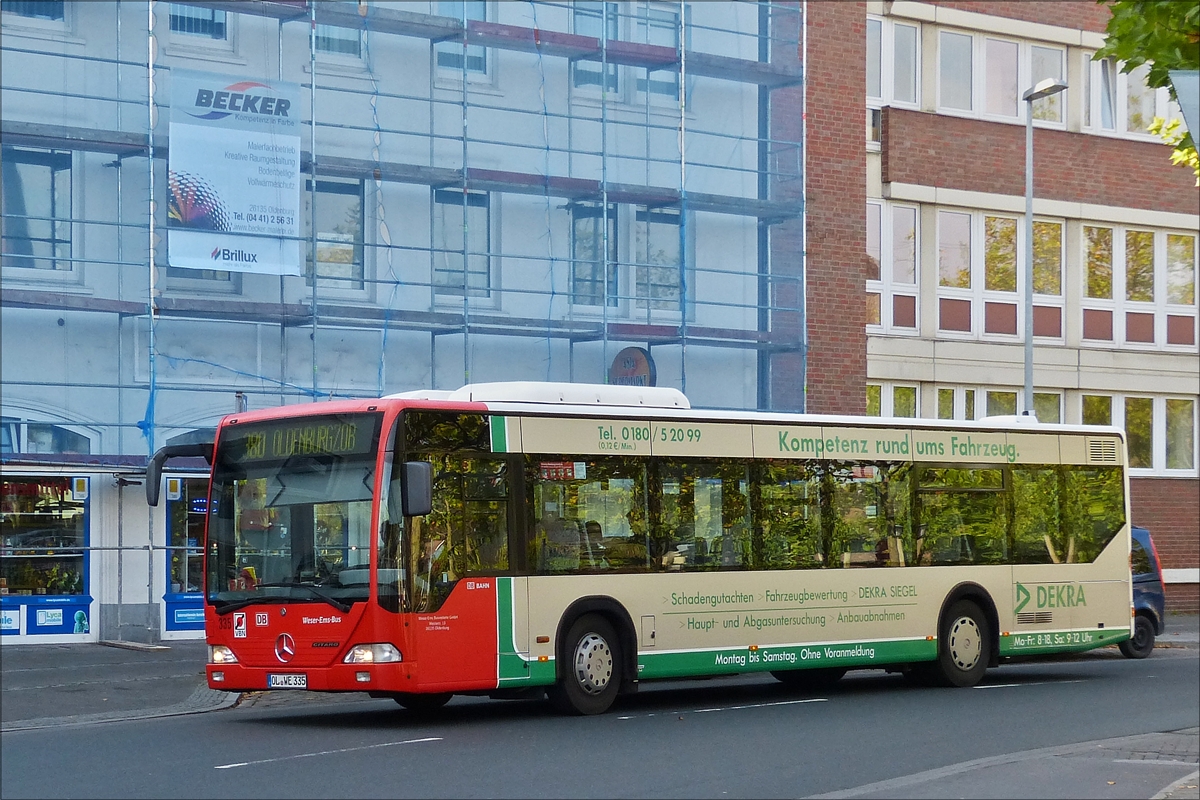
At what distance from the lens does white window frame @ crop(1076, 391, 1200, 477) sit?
108 ft

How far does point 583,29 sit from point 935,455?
38.2 ft

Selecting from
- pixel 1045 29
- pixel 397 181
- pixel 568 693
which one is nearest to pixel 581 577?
pixel 568 693

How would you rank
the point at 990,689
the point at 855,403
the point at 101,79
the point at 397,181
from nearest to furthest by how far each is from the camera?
the point at 990,689
the point at 101,79
the point at 397,181
the point at 855,403

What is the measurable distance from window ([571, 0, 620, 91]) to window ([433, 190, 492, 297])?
2.58 meters

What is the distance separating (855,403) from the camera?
97.9ft

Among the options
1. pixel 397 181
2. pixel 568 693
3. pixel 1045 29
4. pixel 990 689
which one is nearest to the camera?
pixel 568 693

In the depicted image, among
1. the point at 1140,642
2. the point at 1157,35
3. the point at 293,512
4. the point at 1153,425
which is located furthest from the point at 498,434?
the point at 1153,425

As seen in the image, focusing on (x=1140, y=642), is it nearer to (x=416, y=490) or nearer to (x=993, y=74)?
(x=993, y=74)

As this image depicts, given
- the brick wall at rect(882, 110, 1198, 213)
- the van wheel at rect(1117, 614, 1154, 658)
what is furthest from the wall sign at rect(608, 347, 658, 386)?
the van wheel at rect(1117, 614, 1154, 658)

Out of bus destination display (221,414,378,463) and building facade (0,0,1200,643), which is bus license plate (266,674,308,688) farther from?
building facade (0,0,1200,643)

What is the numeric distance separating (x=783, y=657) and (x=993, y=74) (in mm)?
18082

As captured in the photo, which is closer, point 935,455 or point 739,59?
point 935,455

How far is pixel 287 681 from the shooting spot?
13984 mm

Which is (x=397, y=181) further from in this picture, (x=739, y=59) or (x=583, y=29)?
(x=739, y=59)
